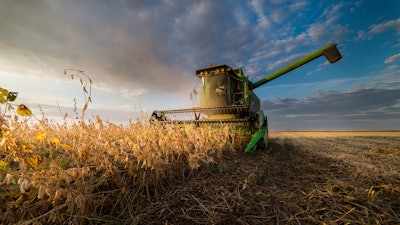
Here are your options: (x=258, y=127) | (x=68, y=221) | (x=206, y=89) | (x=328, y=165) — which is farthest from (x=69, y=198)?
(x=206, y=89)

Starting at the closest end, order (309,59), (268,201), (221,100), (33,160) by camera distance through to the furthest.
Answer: (33,160), (268,201), (221,100), (309,59)

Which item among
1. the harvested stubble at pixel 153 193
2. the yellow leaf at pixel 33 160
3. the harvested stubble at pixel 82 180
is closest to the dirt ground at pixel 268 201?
the harvested stubble at pixel 153 193

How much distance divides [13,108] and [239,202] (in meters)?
2.07

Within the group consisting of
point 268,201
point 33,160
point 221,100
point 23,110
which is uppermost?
point 221,100

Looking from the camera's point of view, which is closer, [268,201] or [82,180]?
[82,180]

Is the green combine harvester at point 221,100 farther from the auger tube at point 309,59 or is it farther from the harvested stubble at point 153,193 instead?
the harvested stubble at point 153,193

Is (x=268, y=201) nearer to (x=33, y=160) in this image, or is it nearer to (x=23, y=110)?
(x=33, y=160)

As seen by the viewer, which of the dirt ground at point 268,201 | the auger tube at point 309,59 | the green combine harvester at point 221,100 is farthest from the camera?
the auger tube at point 309,59

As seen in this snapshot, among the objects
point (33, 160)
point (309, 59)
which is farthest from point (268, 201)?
point (309, 59)

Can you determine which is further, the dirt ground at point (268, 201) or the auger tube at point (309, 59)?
the auger tube at point (309, 59)

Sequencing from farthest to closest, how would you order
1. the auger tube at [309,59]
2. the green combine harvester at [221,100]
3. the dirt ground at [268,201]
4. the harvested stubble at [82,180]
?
the auger tube at [309,59], the green combine harvester at [221,100], the dirt ground at [268,201], the harvested stubble at [82,180]

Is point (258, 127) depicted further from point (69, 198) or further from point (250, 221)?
point (69, 198)

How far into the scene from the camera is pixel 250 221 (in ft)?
4.74

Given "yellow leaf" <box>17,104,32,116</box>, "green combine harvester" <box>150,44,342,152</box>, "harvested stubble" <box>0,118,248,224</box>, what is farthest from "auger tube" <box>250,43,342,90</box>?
"yellow leaf" <box>17,104,32,116</box>
